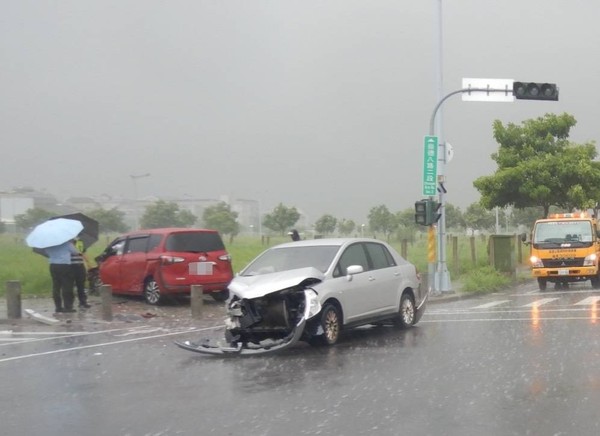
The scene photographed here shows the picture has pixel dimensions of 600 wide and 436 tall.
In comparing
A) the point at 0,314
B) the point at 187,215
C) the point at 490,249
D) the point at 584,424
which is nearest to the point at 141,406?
the point at 584,424

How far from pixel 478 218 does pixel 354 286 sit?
52978mm

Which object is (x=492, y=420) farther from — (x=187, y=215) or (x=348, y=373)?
(x=187, y=215)

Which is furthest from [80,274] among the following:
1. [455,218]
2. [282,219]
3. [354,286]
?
[455,218]

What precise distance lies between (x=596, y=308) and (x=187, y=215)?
19.9 meters

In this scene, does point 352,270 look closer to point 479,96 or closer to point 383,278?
point 383,278

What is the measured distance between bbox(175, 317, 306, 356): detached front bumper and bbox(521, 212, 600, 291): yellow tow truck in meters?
14.6

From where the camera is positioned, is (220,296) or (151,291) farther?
(220,296)

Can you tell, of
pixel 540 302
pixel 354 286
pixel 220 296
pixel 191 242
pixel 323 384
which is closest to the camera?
pixel 323 384

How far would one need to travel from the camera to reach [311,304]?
11477 mm

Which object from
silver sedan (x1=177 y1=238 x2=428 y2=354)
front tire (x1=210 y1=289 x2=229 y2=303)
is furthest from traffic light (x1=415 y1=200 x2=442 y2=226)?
silver sedan (x1=177 y1=238 x2=428 y2=354)

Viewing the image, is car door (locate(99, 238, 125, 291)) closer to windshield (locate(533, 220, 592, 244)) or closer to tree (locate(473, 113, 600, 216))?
windshield (locate(533, 220, 592, 244))

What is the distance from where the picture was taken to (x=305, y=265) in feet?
41.2

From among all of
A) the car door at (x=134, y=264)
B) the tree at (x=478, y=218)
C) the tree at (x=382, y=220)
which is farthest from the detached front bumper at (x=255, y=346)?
the tree at (x=478, y=218)

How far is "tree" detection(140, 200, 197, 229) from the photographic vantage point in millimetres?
33219
